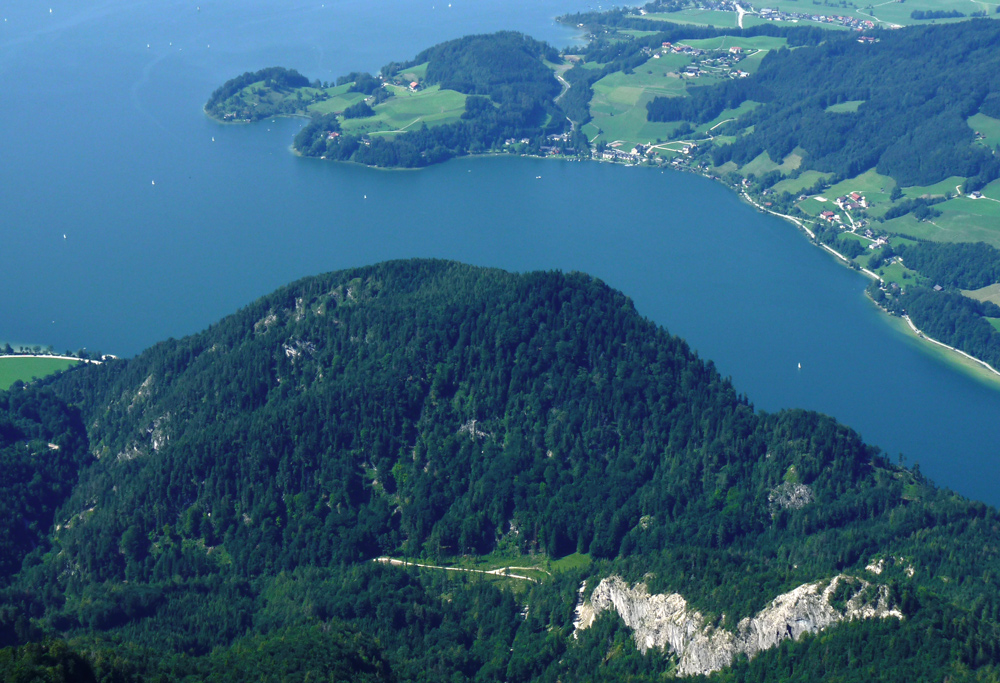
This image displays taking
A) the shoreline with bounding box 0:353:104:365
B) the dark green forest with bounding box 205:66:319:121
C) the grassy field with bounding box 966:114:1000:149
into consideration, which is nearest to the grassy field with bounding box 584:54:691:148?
the grassy field with bounding box 966:114:1000:149

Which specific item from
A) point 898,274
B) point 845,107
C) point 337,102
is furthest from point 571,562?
point 337,102

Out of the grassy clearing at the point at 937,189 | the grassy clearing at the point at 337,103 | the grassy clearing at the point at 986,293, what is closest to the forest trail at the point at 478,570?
the grassy clearing at the point at 986,293

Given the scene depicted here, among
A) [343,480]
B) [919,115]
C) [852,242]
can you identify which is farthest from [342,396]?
[919,115]

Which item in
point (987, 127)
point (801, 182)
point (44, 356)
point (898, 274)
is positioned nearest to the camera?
point (44, 356)

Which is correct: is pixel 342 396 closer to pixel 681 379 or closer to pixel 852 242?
pixel 681 379

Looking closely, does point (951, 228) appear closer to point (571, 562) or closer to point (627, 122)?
point (627, 122)
